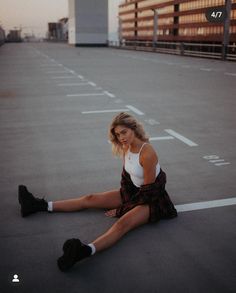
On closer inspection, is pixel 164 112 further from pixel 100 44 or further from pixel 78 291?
pixel 100 44

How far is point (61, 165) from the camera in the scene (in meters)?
5.77

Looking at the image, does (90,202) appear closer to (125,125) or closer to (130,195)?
(130,195)

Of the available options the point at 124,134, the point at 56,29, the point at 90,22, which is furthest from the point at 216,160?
the point at 56,29

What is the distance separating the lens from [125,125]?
3.80 m

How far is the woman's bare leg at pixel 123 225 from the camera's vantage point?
11.1ft

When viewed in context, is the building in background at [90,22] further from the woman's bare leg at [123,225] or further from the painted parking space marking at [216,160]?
the woman's bare leg at [123,225]

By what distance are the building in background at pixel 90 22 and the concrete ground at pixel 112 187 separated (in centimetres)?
7061

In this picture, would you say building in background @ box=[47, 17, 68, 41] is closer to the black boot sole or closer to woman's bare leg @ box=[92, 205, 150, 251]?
woman's bare leg @ box=[92, 205, 150, 251]

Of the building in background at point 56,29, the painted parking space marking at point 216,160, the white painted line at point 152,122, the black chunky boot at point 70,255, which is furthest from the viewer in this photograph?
the building in background at point 56,29

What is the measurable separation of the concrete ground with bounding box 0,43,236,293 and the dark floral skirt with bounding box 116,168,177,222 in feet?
0.37

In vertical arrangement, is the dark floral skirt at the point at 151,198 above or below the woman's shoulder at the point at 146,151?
below

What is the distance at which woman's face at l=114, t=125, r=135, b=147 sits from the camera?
3809 mm

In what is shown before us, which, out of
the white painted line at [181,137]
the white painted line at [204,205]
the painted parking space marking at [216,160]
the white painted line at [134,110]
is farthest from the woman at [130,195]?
the white painted line at [134,110]
